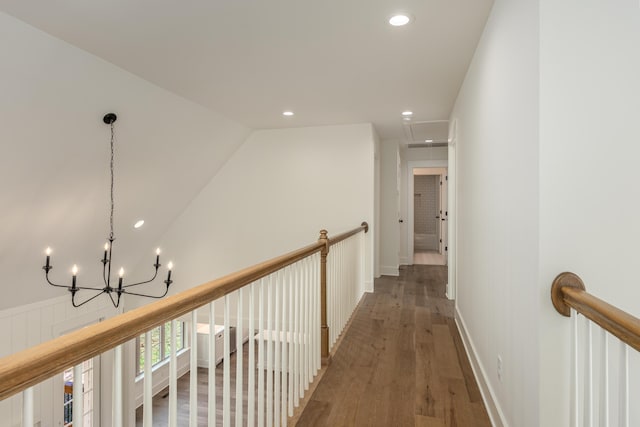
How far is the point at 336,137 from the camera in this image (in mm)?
5270

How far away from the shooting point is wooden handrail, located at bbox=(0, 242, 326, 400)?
62 centimetres

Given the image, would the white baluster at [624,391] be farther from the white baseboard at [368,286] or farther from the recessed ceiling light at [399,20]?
the white baseboard at [368,286]

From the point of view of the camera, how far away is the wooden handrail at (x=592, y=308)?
875 millimetres

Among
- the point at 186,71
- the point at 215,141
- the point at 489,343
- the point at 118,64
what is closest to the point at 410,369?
the point at 489,343

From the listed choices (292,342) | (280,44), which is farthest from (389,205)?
(292,342)

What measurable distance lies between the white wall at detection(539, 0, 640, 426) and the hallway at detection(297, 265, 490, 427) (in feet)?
3.29

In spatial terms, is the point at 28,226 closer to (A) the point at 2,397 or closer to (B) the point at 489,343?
(A) the point at 2,397

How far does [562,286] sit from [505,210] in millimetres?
616

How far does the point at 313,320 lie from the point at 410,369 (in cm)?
84

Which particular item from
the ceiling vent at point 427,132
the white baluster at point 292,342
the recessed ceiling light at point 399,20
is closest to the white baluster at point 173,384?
the white baluster at point 292,342

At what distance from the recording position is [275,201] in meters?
5.52

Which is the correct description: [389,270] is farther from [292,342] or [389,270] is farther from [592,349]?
[592,349]

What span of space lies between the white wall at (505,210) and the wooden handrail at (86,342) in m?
1.20

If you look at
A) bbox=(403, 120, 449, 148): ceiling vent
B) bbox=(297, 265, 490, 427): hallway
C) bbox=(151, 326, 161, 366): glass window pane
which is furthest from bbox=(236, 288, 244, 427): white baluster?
bbox=(151, 326, 161, 366): glass window pane
